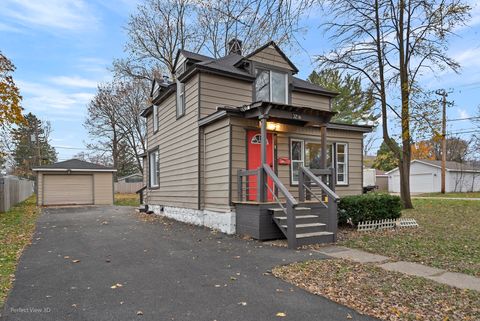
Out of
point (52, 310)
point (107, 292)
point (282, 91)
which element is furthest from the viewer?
point (282, 91)

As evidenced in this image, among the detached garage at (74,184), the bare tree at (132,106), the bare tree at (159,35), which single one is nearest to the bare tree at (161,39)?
the bare tree at (159,35)

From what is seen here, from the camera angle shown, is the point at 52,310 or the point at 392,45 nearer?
the point at 52,310

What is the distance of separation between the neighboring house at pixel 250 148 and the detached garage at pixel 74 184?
972cm

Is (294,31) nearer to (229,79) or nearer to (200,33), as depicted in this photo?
(229,79)

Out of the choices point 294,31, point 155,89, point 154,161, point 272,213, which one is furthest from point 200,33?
point 294,31

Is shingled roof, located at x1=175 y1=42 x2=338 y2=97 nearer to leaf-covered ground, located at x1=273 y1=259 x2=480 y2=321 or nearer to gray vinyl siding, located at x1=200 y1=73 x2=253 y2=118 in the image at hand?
gray vinyl siding, located at x1=200 y1=73 x2=253 y2=118

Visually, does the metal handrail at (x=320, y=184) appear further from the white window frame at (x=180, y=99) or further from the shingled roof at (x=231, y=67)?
the white window frame at (x=180, y=99)

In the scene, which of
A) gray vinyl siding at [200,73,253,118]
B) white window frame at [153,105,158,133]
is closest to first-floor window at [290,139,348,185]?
gray vinyl siding at [200,73,253,118]

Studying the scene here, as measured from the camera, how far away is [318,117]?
31.3 ft

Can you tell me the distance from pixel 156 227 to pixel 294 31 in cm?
798

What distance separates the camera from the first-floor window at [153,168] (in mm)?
15062

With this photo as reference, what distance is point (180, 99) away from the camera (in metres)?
11.9

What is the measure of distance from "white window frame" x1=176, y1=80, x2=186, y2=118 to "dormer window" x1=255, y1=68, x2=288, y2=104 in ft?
8.38

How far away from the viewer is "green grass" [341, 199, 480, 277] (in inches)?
232
